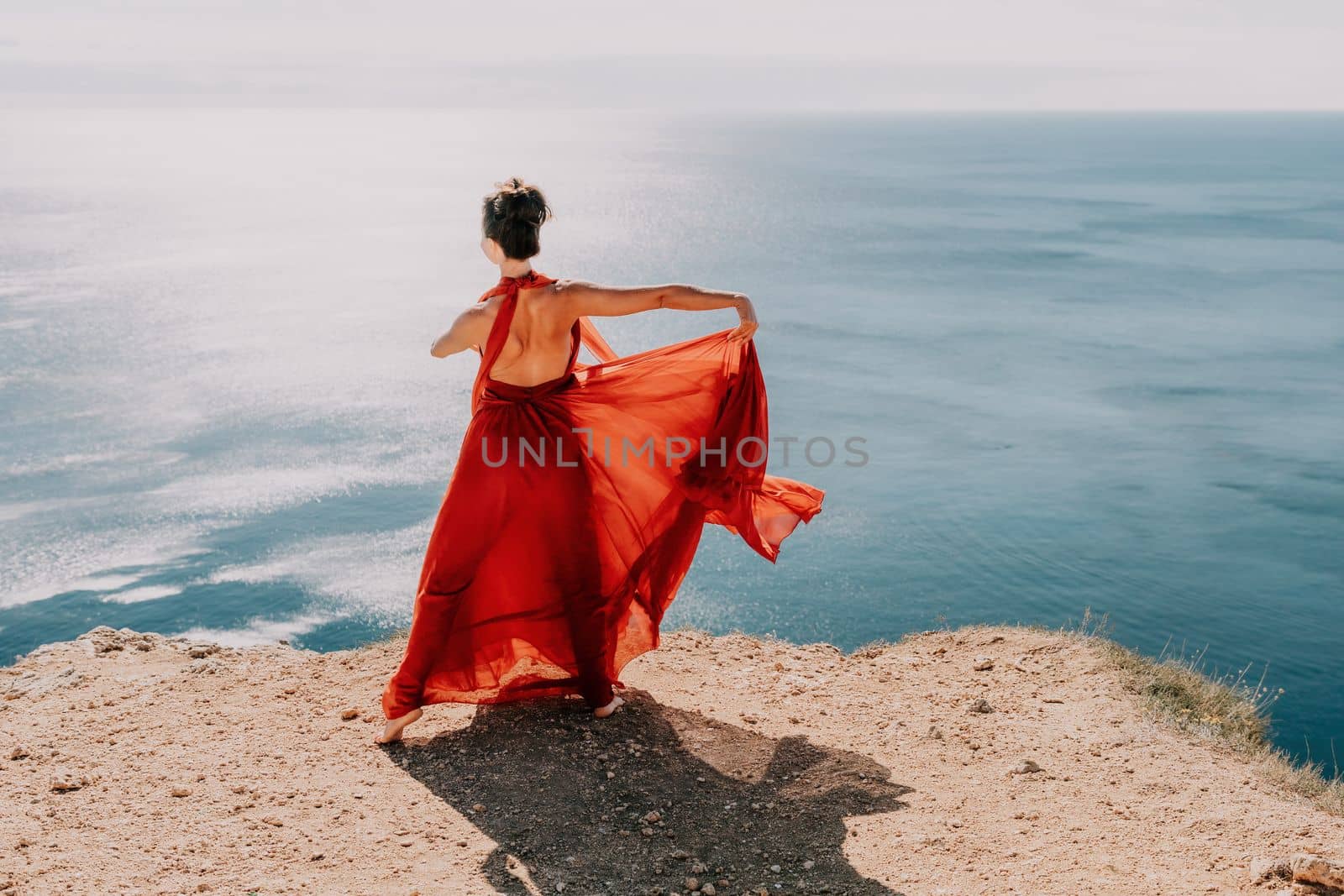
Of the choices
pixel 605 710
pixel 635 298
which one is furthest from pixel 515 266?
pixel 605 710

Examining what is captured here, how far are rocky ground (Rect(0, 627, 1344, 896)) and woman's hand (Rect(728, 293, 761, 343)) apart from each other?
218 centimetres

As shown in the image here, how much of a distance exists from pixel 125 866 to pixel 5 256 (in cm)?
7437

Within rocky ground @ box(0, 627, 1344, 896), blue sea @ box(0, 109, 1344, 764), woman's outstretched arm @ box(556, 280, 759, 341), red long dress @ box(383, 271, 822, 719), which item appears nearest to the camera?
rocky ground @ box(0, 627, 1344, 896)

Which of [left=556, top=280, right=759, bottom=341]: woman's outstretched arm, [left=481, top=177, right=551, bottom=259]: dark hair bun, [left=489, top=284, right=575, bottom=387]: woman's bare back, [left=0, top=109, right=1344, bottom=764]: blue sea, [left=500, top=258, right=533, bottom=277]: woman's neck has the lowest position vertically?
[left=0, top=109, right=1344, bottom=764]: blue sea

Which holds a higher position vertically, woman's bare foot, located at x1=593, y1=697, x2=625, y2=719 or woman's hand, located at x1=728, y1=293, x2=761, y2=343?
woman's hand, located at x1=728, y1=293, x2=761, y2=343

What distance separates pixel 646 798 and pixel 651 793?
5 centimetres

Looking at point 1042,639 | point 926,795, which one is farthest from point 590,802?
point 1042,639

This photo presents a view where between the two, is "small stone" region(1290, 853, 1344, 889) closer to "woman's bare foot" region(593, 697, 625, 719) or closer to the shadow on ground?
the shadow on ground

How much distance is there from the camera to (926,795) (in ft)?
17.5

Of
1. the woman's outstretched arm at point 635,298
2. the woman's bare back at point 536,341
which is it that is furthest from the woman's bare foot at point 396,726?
the woman's outstretched arm at point 635,298

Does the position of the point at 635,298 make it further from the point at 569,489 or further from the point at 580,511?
the point at 580,511

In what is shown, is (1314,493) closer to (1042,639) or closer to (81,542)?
(1042,639)

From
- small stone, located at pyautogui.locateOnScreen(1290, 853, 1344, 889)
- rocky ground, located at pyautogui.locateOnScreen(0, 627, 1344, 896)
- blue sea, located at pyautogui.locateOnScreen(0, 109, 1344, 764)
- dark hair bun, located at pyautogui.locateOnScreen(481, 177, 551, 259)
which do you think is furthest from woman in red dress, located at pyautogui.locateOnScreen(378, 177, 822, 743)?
blue sea, located at pyautogui.locateOnScreen(0, 109, 1344, 764)

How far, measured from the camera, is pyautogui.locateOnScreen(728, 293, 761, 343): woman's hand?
5.30 meters
